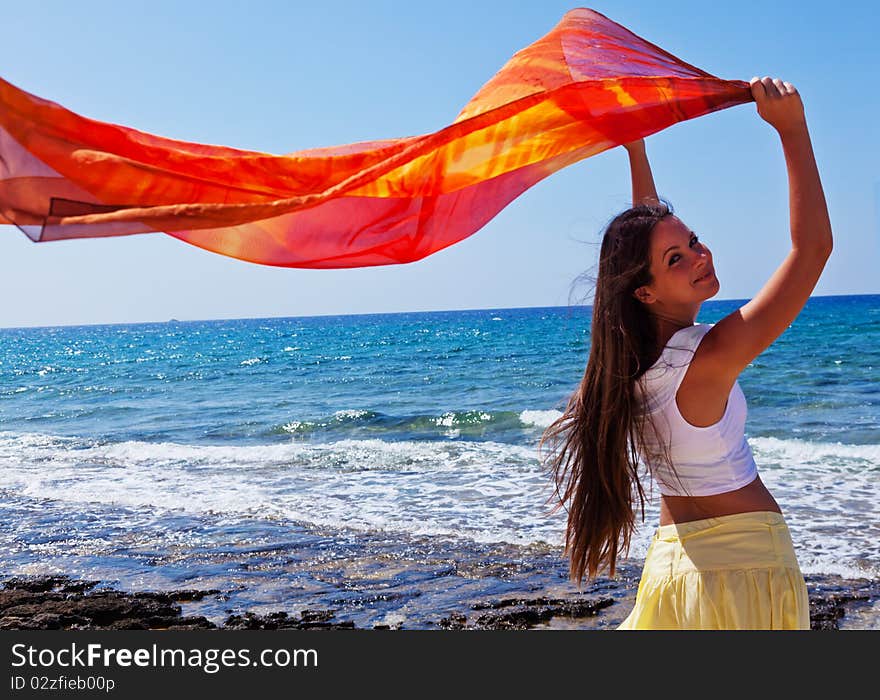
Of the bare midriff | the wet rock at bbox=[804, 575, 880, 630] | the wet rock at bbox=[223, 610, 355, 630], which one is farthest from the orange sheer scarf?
the wet rock at bbox=[804, 575, 880, 630]

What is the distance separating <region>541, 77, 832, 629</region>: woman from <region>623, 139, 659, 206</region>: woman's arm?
588 mm

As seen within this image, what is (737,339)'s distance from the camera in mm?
2242

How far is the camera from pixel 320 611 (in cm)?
618

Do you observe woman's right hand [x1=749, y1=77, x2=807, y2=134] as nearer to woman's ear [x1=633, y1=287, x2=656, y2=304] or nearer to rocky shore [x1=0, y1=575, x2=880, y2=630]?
woman's ear [x1=633, y1=287, x2=656, y2=304]

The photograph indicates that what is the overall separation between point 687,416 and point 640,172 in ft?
3.63

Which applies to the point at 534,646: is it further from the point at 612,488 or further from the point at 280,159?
the point at 280,159

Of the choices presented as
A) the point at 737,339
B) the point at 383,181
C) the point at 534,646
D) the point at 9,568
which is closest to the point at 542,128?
the point at 383,181

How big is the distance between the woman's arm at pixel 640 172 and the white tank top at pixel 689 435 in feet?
2.79

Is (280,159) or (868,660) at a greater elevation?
(280,159)

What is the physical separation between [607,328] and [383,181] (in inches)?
37.0

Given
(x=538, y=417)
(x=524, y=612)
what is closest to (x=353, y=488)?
(x=524, y=612)

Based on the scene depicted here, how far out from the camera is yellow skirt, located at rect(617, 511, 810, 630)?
7.90 feet

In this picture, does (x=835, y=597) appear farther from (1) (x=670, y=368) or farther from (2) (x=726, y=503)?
(1) (x=670, y=368)

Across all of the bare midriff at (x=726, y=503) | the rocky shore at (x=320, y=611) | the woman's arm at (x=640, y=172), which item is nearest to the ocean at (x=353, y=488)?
the rocky shore at (x=320, y=611)
